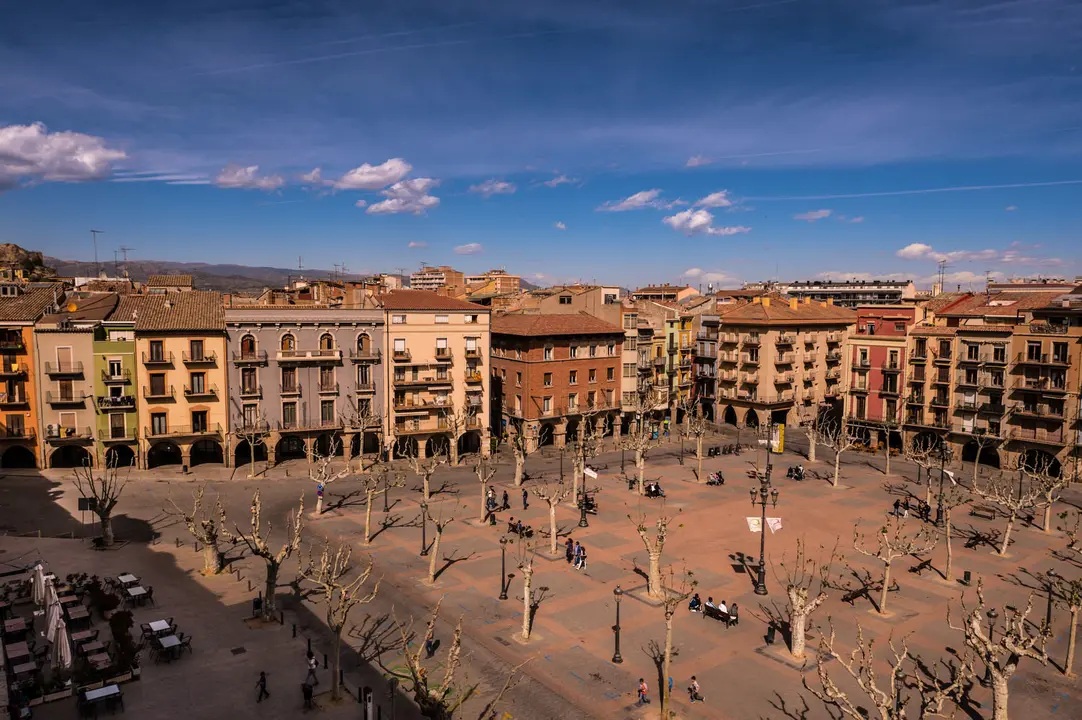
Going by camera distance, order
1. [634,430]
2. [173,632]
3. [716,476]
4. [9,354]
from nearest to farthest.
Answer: [173,632]
[9,354]
[716,476]
[634,430]

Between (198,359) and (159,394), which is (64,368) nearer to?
(159,394)

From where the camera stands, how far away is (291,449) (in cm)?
7156

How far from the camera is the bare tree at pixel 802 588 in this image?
32.3 metres

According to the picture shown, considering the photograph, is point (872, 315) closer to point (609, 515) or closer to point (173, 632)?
point (609, 515)

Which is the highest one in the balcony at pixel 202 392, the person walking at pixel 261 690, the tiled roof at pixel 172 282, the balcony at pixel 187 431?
the tiled roof at pixel 172 282

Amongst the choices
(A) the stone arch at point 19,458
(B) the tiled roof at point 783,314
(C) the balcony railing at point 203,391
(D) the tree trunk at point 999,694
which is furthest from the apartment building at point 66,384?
(B) the tiled roof at point 783,314

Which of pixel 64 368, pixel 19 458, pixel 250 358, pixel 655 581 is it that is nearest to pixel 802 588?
pixel 655 581

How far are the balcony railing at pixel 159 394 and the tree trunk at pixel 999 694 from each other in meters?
61.1

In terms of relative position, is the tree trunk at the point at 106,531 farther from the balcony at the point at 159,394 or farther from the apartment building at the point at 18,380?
the apartment building at the point at 18,380

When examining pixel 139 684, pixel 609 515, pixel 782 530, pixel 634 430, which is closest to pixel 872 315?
pixel 634 430

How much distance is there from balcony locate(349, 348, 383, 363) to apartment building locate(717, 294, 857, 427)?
46.8 meters

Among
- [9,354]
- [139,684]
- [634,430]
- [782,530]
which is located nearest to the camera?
[139,684]

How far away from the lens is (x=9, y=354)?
60.5 meters

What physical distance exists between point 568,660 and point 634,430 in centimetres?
4883
